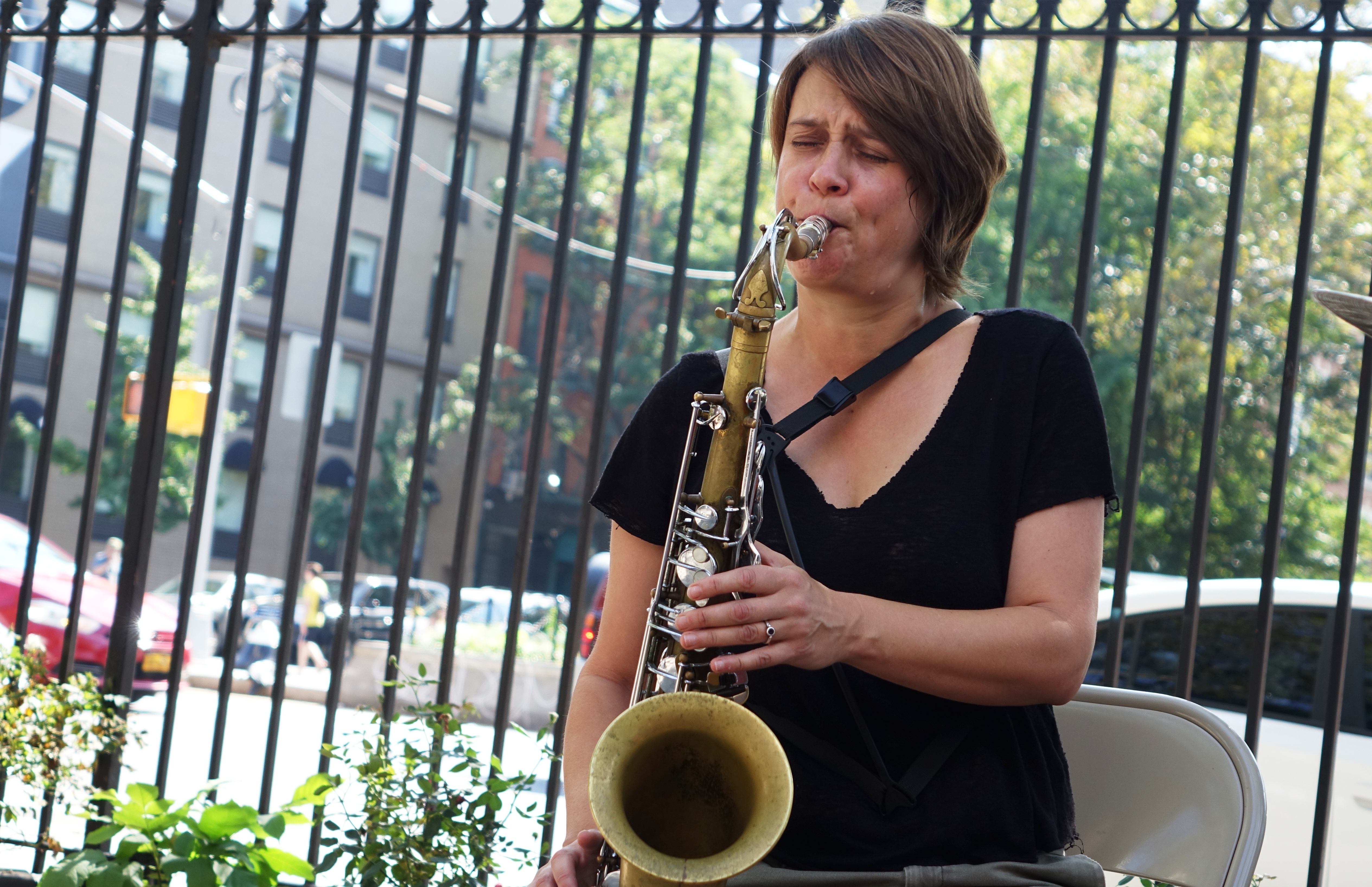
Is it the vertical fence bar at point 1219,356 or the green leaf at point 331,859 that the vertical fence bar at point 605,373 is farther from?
the vertical fence bar at point 1219,356

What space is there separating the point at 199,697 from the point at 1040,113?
47.4 ft

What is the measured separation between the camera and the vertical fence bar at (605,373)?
3.07 m

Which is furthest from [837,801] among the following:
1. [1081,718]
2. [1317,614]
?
[1317,614]

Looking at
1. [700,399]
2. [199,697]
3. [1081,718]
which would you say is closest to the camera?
[700,399]

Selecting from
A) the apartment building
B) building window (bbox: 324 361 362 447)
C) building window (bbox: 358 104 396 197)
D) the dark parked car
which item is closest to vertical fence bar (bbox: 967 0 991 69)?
the dark parked car

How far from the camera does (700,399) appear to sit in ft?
5.51

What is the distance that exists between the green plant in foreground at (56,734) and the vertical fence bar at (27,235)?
1.17 ft

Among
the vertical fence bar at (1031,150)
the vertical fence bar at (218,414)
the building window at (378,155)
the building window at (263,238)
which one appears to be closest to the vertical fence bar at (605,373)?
the vertical fence bar at (1031,150)

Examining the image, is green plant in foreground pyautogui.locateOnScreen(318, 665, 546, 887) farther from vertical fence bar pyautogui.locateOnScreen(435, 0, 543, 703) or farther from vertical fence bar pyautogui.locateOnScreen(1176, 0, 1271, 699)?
vertical fence bar pyautogui.locateOnScreen(1176, 0, 1271, 699)

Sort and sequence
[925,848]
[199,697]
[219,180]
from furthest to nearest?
[219,180], [199,697], [925,848]

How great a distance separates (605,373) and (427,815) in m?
1.21

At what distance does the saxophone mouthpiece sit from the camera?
1704 millimetres

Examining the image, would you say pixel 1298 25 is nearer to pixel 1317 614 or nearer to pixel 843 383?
pixel 843 383

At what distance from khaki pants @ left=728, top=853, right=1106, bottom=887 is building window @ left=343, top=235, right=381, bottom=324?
2617cm
